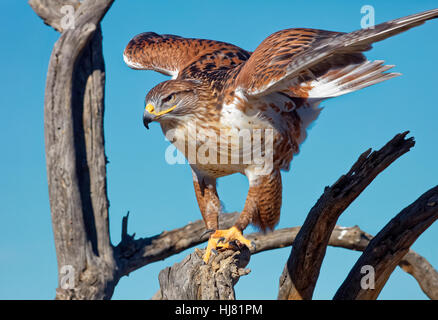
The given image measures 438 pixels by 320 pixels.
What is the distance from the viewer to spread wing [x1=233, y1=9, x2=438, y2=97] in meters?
3.06

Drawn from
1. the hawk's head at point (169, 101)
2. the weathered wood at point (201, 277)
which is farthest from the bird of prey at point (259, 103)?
the weathered wood at point (201, 277)

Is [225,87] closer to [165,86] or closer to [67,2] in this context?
[165,86]

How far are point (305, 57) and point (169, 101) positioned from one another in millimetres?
1015

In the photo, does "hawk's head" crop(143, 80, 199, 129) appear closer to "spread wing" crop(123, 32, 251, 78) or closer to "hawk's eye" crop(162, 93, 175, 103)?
"hawk's eye" crop(162, 93, 175, 103)

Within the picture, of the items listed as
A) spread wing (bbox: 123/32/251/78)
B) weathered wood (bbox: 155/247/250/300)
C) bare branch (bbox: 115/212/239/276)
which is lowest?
weathered wood (bbox: 155/247/250/300)

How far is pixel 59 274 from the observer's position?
23.5 feet

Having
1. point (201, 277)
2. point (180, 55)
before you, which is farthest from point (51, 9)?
point (201, 277)

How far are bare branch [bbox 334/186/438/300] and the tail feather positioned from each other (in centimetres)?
102

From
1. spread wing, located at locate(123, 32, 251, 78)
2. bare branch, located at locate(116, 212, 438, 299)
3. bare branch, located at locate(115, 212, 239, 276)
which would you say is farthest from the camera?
bare branch, located at locate(115, 212, 239, 276)

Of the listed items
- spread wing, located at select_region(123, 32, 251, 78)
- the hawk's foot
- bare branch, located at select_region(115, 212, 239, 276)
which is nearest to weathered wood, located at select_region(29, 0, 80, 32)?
spread wing, located at select_region(123, 32, 251, 78)

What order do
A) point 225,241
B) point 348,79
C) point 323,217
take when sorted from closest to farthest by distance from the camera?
1. point 225,241
2. point 348,79
3. point 323,217

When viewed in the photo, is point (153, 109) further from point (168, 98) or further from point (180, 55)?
point (180, 55)

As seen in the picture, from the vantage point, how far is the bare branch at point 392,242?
153 inches

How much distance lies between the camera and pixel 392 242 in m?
3.92
